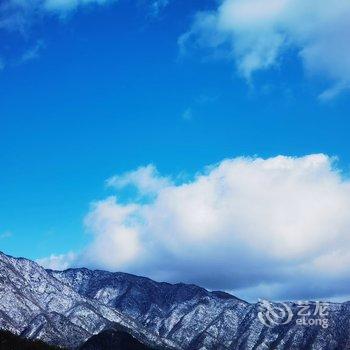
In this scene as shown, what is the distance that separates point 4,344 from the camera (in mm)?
51531

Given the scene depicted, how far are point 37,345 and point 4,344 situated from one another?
17.9 ft

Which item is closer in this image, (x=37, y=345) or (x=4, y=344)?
(x=4, y=344)

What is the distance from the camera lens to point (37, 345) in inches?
→ 2218
